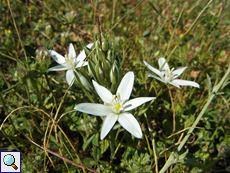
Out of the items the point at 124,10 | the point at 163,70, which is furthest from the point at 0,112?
the point at 124,10

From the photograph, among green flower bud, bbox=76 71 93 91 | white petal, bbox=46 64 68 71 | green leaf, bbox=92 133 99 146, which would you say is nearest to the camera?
green flower bud, bbox=76 71 93 91

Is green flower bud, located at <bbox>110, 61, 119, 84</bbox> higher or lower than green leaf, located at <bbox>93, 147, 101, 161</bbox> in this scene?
higher

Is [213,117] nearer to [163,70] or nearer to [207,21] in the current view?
[163,70]

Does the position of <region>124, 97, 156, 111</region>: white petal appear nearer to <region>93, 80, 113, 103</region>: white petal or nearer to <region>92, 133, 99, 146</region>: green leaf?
<region>93, 80, 113, 103</region>: white petal

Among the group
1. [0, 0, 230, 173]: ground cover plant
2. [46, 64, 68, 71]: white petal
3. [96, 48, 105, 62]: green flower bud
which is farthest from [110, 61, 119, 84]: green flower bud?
[46, 64, 68, 71]: white petal

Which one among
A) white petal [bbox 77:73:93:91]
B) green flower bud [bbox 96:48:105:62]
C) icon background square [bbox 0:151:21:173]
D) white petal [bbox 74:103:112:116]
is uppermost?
green flower bud [bbox 96:48:105:62]

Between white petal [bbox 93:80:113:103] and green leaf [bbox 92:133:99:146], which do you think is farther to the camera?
green leaf [bbox 92:133:99:146]

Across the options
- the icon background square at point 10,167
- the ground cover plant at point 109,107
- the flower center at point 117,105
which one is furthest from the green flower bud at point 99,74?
the icon background square at point 10,167

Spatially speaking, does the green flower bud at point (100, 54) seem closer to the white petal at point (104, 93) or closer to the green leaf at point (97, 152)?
the white petal at point (104, 93)
